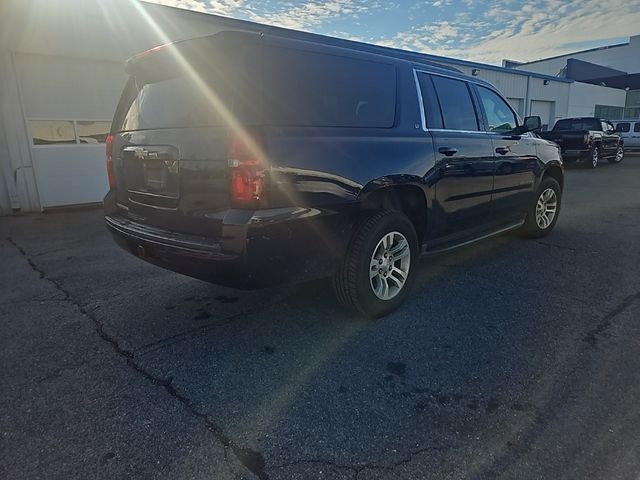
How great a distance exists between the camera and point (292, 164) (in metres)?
2.58

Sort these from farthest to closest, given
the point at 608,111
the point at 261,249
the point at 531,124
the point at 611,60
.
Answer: the point at 611,60 < the point at 608,111 < the point at 531,124 < the point at 261,249

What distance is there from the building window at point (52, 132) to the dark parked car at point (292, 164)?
5.98 metres

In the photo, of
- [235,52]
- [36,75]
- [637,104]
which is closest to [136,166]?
[235,52]

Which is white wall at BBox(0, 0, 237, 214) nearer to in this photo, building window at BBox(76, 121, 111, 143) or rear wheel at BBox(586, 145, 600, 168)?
building window at BBox(76, 121, 111, 143)

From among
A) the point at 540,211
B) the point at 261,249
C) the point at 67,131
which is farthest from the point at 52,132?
the point at 540,211

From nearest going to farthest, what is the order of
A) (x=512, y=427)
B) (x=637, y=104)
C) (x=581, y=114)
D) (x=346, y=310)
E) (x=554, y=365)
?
(x=512, y=427) → (x=554, y=365) → (x=346, y=310) → (x=581, y=114) → (x=637, y=104)

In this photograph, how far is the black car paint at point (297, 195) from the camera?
2.53 meters

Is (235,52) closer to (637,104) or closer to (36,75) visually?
(36,75)

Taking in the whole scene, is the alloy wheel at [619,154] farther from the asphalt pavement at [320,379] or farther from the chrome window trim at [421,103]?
the chrome window trim at [421,103]

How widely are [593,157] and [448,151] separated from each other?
15.5 m

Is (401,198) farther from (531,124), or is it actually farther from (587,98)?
(587,98)

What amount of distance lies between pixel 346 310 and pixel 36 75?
8.13 m

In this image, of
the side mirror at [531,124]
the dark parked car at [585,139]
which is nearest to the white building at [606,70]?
the dark parked car at [585,139]

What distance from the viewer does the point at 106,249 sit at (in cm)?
570
